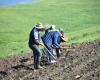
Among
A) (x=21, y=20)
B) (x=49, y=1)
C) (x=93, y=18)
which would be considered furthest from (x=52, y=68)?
(x=49, y=1)

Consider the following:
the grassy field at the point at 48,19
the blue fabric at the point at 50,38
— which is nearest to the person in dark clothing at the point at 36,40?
the blue fabric at the point at 50,38

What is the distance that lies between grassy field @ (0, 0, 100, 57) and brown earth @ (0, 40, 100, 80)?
9.33 m

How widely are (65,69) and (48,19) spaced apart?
101 ft

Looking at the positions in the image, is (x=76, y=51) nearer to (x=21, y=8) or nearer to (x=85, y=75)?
(x=85, y=75)

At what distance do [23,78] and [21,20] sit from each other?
31.9m

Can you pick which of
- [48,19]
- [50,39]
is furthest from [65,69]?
[48,19]

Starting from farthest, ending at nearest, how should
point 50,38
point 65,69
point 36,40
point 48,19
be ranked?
point 48,19
point 50,38
point 36,40
point 65,69

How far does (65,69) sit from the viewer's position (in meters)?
16.5

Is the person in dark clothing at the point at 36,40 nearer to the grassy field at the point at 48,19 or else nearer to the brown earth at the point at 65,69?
the brown earth at the point at 65,69

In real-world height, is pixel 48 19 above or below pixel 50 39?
below

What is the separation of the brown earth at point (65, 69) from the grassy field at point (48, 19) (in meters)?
9.33

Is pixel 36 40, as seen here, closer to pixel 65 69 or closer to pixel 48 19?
pixel 65 69

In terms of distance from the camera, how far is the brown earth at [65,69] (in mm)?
15306

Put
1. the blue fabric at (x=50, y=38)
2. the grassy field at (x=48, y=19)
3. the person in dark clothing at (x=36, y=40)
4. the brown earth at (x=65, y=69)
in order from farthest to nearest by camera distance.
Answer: the grassy field at (x=48, y=19) → the blue fabric at (x=50, y=38) → the person in dark clothing at (x=36, y=40) → the brown earth at (x=65, y=69)
